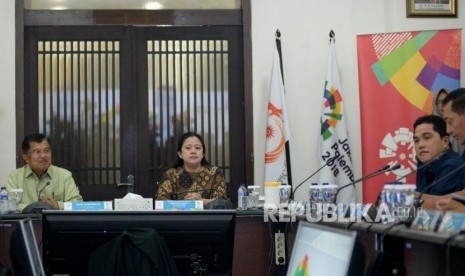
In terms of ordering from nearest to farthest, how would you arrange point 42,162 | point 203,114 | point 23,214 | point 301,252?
point 301,252 → point 23,214 → point 42,162 → point 203,114

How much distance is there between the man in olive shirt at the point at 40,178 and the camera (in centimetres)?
471

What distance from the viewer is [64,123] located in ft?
18.9

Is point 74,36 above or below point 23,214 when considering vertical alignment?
above

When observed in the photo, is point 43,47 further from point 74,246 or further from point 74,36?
point 74,246

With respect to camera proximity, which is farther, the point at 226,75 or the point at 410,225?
the point at 226,75

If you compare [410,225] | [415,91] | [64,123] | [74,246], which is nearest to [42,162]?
[64,123]

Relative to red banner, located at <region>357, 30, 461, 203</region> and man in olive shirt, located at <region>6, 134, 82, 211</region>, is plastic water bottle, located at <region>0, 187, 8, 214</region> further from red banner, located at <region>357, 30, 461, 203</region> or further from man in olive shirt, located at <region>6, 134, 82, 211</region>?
red banner, located at <region>357, 30, 461, 203</region>

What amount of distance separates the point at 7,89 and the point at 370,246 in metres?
4.08

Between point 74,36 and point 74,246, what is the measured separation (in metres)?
3.49

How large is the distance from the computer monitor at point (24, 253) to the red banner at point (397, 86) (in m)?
3.56

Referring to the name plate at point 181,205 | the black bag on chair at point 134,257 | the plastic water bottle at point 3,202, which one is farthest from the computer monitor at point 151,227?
the plastic water bottle at point 3,202

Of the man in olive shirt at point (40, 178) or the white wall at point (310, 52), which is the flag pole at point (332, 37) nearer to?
the white wall at point (310, 52)

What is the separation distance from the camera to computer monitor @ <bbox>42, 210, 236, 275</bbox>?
2.50 metres

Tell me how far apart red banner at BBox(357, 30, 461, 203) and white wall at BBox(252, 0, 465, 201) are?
237 millimetres
